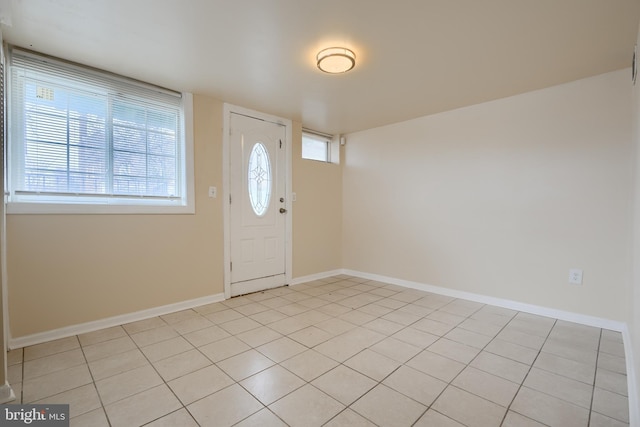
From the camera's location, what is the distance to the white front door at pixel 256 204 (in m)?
3.55

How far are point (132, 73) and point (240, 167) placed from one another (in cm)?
137

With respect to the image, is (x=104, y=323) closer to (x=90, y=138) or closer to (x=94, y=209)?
(x=94, y=209)

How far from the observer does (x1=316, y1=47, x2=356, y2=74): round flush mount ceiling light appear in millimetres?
2225

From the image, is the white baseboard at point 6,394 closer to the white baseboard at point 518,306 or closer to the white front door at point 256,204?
the white front door at point 256,204

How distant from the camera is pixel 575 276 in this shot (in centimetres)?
277

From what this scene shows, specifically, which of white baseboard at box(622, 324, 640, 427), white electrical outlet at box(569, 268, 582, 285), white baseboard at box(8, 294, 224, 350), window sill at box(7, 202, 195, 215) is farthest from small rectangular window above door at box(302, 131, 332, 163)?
white baseboard at box(622, 324, 640, 427)

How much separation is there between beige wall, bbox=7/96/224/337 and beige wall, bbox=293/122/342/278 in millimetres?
1163

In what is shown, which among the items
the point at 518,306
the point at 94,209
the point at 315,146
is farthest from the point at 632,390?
the point at 315,146

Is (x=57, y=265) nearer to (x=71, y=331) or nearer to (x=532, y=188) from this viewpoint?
(x=71, y=331)

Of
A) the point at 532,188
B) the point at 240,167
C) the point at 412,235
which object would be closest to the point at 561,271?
the point at 532,188

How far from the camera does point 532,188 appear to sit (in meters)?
3.01

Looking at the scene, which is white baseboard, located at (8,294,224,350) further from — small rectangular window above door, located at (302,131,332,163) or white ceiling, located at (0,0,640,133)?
small rectangular window above door, located at (302,131,332,163)

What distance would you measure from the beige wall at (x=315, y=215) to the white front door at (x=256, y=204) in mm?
231

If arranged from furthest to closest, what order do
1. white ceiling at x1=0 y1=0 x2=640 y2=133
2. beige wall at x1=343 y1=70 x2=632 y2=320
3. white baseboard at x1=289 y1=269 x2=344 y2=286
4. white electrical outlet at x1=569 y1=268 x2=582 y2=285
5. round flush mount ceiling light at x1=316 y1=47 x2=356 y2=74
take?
white baseboard at x1=289 y1=269 x2=344 y2=286
white electrical outlet at x1=569 y1=268 x2=582 y2=285
beige wall at x1=343 y1=70 x2=632 y2=320
round flush mount ceiling light at x1=316 y1=47 x2=356 y2=74
white ceiling at x1=0 y1=0 x2=640 y2=133
